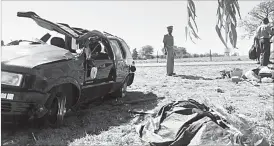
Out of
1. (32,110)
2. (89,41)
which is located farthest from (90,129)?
(89,41)

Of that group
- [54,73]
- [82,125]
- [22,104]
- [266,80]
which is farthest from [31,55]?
[266,80]

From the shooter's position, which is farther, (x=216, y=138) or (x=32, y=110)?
(x=32, y=110)

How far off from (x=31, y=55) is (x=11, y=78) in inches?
19.5

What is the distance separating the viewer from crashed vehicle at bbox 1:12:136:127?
3.55 meters

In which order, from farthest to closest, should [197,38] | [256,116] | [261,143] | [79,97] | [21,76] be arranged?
[256,116]
[79,97]
[21,76]
[261,143]
[197,38]

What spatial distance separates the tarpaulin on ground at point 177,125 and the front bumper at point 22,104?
1.42 m

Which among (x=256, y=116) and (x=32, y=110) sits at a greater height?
(x=32, y=110)

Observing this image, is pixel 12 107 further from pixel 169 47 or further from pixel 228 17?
pixel 169 47

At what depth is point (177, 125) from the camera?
148 inches

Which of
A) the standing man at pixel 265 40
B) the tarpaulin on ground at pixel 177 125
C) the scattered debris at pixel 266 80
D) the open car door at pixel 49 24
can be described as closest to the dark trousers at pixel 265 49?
the standing man at pixel 265 40

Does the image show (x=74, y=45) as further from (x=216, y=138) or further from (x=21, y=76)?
(x=216, y=138)

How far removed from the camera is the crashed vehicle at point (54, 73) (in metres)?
3.55

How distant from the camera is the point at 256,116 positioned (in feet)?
16.8

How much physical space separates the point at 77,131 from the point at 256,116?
3.12 metres
